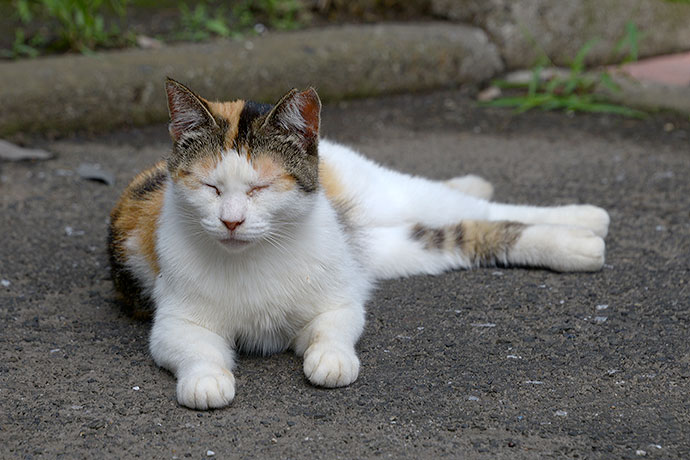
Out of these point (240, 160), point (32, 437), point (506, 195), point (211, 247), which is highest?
point (240, 160)

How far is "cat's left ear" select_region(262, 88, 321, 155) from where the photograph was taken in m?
2.57

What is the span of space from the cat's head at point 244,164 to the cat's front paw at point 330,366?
0.40 meters

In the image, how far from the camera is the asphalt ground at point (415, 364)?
2.34m

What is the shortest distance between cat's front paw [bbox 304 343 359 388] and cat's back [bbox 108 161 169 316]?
736 mm

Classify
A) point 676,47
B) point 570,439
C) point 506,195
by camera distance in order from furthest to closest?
point 676,47 → point 506,195 → point 570,439

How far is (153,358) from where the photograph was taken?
9.20 ft

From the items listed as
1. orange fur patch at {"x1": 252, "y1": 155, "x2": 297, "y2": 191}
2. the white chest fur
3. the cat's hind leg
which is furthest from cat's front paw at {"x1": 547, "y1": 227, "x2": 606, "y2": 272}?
orange fur patch at {"x1": 252, "y1": 155, "x2": 297, "y2": 191}

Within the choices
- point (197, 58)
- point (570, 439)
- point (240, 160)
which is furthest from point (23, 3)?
point (570, 439)

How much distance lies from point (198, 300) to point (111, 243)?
2.34 ft

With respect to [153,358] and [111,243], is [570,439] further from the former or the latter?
[111,243]

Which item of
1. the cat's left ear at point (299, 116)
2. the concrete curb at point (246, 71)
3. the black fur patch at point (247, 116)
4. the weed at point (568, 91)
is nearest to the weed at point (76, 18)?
the concrete curb at point (246, 71)

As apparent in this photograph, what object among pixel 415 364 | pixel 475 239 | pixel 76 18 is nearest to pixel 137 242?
pixel 415 364

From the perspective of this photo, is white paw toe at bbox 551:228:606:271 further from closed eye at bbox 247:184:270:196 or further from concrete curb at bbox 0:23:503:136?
concrete curb at bbox 0:23:503:136

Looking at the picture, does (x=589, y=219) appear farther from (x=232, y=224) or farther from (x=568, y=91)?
(x=568, y=91)
